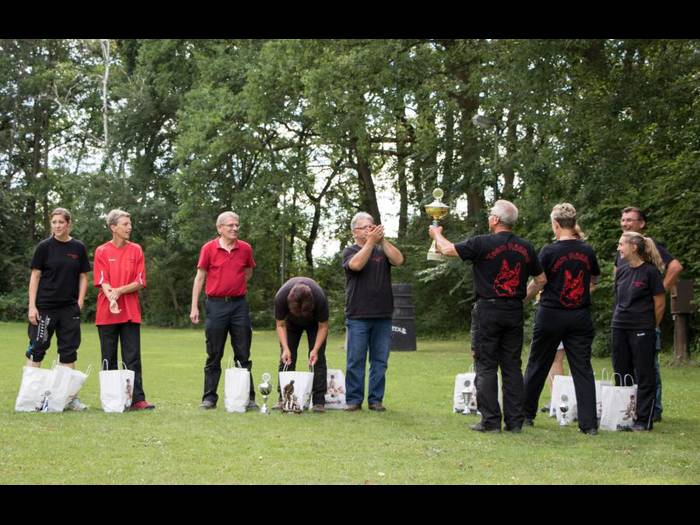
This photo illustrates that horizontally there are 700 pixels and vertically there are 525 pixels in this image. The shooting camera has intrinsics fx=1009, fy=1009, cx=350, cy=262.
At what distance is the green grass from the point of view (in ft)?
21.0

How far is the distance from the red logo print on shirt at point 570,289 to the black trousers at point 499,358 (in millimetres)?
401

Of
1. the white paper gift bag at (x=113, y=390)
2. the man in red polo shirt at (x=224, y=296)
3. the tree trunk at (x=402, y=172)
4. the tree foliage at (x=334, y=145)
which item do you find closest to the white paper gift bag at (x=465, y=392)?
the man in red polo shirt at (x=224, y=296)

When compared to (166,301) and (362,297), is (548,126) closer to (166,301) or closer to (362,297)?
(362,297)

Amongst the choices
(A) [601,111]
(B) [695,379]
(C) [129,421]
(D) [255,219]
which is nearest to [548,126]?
(A) [601,111]

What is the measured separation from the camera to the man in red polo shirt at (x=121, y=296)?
32.1 ft

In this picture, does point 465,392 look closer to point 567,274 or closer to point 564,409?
point 564,409

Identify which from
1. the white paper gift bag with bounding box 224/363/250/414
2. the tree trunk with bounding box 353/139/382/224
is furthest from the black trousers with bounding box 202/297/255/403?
the tree trunk with bounding box 353/139/382/224

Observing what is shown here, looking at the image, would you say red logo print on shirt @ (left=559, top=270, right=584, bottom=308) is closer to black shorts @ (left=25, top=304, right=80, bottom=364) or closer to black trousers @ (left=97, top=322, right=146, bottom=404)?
black trousers @ (left=97, top=322, right=146, bottom=404)

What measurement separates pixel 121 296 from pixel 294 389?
1918mm

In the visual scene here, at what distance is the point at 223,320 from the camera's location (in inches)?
391

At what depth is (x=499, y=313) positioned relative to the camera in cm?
848

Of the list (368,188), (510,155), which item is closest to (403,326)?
(510,155)

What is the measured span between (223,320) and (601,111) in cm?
888

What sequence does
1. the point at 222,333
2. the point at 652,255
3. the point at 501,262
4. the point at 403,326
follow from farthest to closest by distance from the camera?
the point at 403,326, the point at 222,333, the point at 652,255, the point at 501,262
